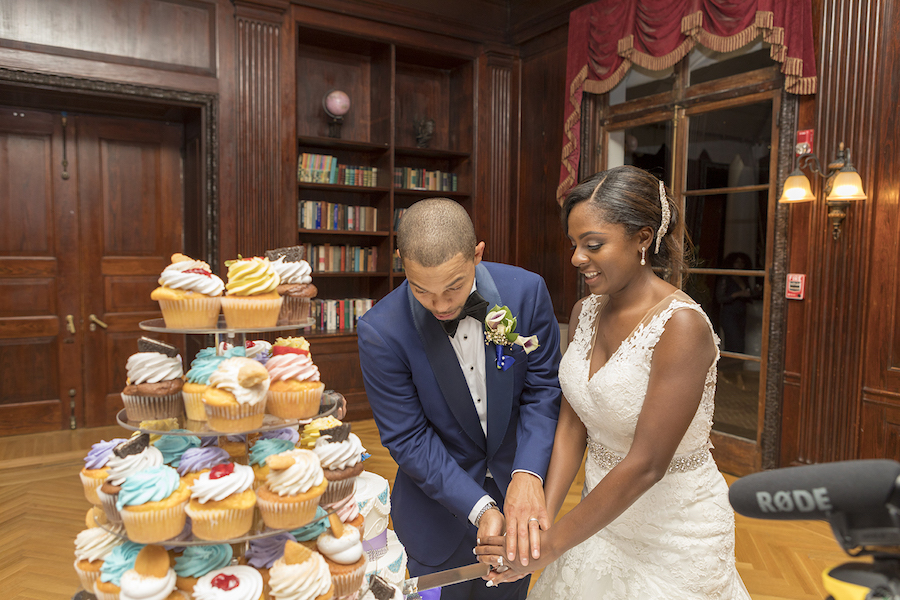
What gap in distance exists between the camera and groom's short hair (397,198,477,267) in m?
1.50

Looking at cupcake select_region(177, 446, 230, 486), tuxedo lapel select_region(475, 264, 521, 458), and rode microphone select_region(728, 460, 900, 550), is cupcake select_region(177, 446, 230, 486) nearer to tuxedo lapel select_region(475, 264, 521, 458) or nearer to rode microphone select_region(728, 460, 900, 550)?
tuxedo lapel select_region(475, 264, 521, 458)

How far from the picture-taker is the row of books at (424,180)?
6629 mm

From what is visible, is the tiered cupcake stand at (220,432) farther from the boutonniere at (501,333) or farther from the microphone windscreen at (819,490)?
the microphone windscreen at (819,490)

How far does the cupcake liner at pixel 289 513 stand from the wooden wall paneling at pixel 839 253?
155 inches

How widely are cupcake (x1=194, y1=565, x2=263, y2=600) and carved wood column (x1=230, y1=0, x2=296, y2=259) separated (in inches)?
186

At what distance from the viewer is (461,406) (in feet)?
5.91

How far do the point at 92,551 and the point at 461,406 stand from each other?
98cm

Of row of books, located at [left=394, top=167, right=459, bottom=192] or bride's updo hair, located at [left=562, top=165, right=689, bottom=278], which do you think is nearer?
bride's updo hair, located at [left=562, top=165, right=689, bottom=278]

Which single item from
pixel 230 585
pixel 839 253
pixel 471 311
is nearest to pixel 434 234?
pixel 471 311

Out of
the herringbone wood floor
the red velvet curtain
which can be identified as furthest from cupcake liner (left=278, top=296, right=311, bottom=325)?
the red velvet curtain

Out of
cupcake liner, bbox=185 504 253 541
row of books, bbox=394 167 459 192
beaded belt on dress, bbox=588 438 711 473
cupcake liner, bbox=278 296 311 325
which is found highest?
row of books, bbox=394 167 459 192

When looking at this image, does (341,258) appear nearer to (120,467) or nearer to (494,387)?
(494,387)

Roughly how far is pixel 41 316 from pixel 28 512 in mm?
2246

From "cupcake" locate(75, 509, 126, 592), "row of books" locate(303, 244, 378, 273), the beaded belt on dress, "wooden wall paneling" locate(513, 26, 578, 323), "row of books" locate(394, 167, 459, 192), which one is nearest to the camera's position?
"cupcake" locate(75, 509, 126, 592)
